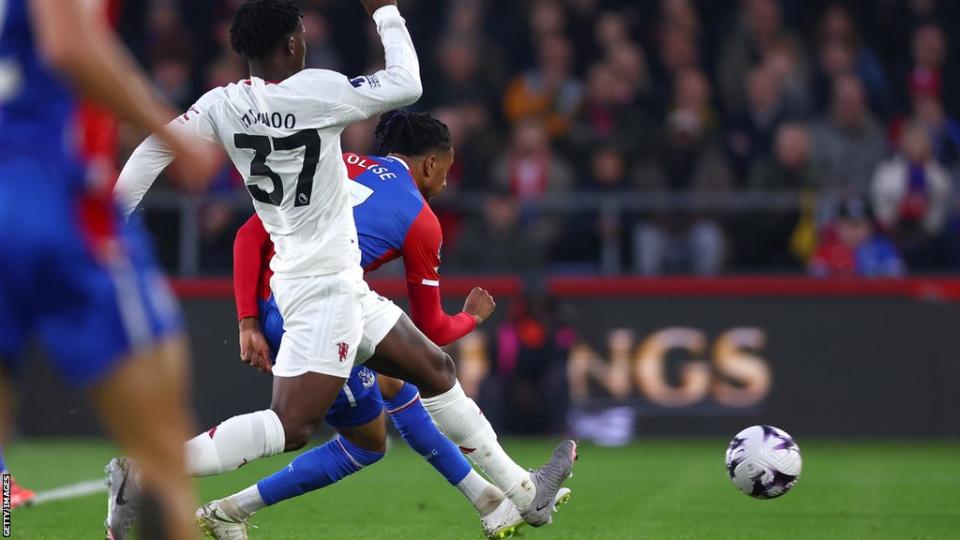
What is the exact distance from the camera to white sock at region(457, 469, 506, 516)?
260 inches

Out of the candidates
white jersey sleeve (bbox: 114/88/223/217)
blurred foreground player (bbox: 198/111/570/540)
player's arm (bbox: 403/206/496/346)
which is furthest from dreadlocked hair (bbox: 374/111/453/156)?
white jersey sleeve (bbox: 114/88/223/217)

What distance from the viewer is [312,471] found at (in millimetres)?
6562

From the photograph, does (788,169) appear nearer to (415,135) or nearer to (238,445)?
(415,135)

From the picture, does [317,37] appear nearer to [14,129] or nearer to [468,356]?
[468,356]

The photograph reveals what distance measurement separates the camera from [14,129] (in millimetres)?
3398

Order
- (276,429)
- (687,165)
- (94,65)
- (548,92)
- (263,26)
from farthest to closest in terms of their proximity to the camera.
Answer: (548,92) < (687,165) < (263,26) < (276,429) < (94,65)

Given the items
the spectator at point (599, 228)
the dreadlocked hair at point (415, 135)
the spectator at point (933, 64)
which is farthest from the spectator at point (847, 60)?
the dreadlocked hair at point (415, 135)

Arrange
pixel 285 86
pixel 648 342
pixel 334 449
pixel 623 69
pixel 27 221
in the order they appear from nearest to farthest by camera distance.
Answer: pixel 27 221, pixel 285 86, pixel 334 449, pixel 648 342, pixel 623 69

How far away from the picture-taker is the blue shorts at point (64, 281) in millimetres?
3299

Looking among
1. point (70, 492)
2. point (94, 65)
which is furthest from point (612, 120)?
point (94, 65)

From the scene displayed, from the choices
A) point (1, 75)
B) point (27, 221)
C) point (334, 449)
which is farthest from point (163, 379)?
point (334, 449)

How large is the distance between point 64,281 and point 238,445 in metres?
2.48

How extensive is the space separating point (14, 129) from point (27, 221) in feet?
0.77

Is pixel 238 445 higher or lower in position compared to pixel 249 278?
lower
